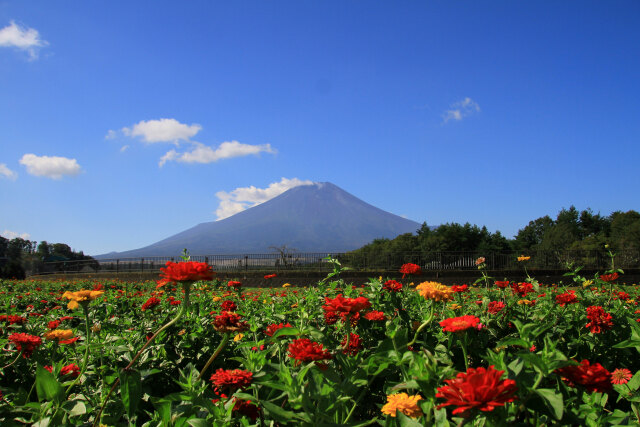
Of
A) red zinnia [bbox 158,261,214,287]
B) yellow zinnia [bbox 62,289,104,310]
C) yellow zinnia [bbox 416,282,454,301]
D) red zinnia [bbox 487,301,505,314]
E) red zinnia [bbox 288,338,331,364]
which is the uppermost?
red zinnia [bbox 158,261,214,287]

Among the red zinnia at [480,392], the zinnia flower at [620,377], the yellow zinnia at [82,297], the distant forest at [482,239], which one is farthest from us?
the distant forest at [482,239]

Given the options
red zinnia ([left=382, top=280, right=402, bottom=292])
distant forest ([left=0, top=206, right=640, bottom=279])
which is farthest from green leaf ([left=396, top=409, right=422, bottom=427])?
distant forest ([left=0, top=206, right=640, bottom=279])

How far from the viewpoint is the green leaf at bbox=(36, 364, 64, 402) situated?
4.68 feet

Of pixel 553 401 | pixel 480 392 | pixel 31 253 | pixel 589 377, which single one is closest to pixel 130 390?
pixel 480 392

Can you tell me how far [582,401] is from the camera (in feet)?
4.83

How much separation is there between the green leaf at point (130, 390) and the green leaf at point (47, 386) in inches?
8.3

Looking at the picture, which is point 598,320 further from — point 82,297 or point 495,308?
point 82,297

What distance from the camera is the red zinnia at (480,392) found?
856 millimetres

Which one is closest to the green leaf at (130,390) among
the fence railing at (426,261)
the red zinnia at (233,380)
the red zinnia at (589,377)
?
the red zinnia at (233,380)

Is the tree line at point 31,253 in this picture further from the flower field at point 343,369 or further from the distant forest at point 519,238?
the flower field at point 343,369

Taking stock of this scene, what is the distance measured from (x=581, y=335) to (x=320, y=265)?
64.9ft

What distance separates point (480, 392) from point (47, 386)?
1452 mm

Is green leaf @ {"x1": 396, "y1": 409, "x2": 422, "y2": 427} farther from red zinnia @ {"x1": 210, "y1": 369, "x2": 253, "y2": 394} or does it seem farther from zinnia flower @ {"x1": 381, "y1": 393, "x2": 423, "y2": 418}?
red zinnia @ {"x1": 210, "y1": 369, "x2": 253, "y2": 394}

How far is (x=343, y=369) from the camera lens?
1610 mm
